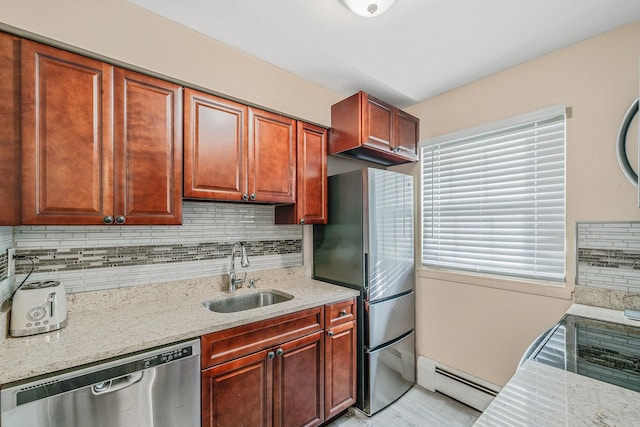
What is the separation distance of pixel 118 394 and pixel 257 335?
0.62 m

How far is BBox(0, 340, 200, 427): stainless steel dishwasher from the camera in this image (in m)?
0.98

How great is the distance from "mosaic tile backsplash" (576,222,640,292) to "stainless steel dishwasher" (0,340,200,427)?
2221 mm

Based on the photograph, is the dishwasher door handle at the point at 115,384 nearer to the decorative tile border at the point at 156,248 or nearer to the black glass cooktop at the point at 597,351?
the decorative tile border at the point at 156,248

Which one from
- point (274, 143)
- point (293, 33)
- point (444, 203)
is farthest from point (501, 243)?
point (293, 33)

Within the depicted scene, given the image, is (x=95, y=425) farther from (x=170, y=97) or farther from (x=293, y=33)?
(x=293, y=33)

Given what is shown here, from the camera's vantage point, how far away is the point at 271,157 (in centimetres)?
198

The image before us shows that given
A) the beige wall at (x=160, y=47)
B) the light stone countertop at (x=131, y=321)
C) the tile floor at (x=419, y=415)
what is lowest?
the tile floor at (x=419, y=415)

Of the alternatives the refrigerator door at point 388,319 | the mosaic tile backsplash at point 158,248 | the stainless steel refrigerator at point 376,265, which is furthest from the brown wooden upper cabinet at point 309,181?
the refrigerator door at point 388,319

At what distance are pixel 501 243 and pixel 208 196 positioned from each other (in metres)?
2.05

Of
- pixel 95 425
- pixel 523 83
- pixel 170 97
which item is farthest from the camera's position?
pixel 523 83

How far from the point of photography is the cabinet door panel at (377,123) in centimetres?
212

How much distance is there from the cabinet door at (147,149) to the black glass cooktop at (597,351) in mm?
1776

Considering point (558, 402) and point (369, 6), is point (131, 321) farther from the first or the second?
point (369, 6)

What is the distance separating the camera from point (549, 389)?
2.58 feet
